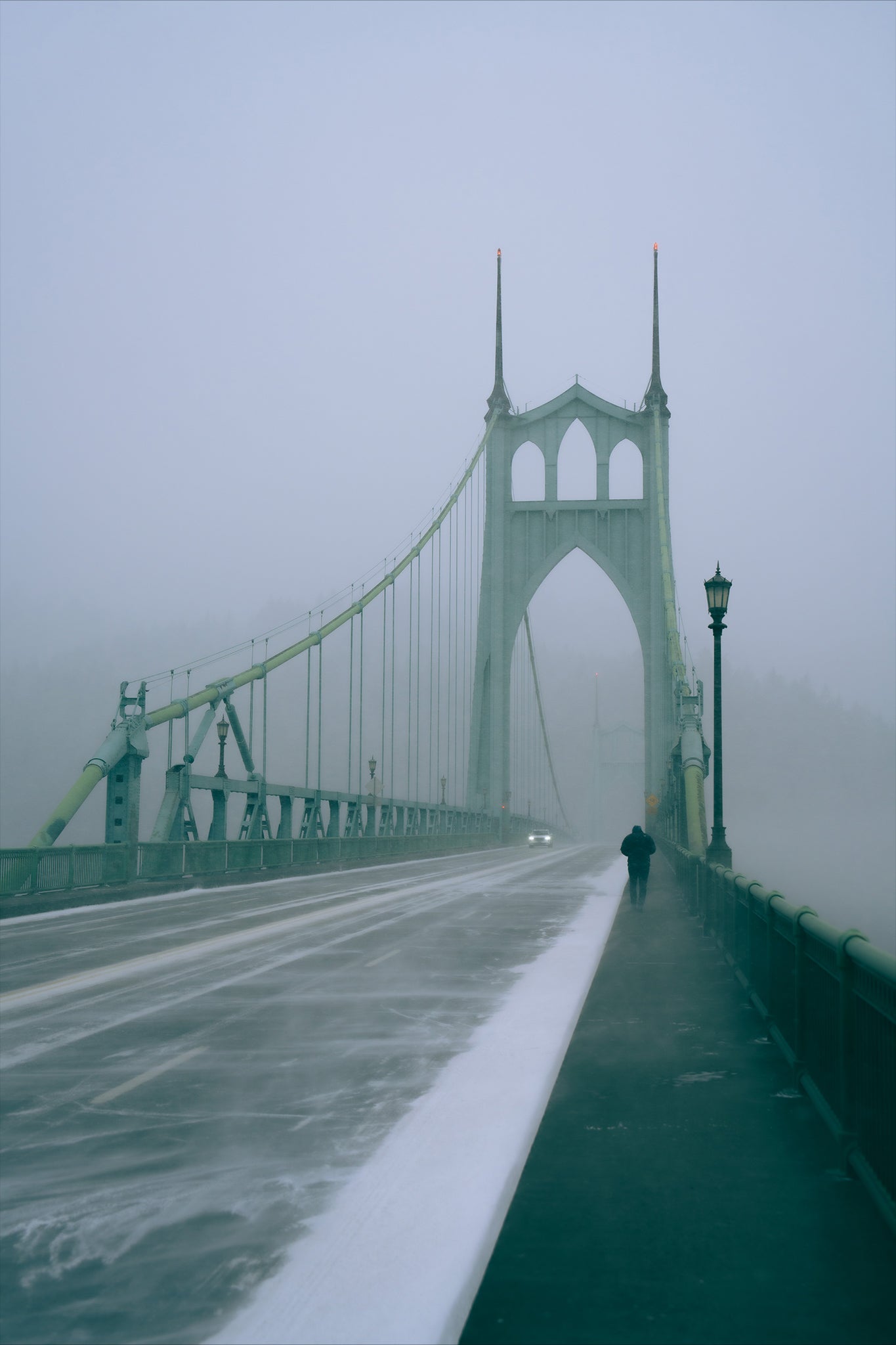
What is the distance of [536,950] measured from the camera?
15.8m

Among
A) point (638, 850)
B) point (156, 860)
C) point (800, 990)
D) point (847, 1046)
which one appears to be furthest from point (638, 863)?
point (847, 1046)

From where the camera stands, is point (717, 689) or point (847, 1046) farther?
point (717, 689)

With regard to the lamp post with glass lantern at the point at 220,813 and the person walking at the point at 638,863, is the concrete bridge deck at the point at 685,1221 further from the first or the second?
the lamp post with glass lantern at the point at 220,813

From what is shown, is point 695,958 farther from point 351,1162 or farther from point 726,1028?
point 351,1162

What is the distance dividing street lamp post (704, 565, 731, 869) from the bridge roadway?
8.75ft

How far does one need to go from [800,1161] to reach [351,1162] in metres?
2.03

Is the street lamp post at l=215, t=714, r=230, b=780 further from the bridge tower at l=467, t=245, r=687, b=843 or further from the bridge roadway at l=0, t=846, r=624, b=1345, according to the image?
the bridge tower at l=467, t=245, r=687, b=843

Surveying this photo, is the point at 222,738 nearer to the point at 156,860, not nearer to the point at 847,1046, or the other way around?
the point at 156,860

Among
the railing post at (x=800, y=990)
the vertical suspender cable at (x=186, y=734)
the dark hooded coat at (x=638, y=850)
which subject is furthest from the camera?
the vertical suspender cable at (x=186, y=734)

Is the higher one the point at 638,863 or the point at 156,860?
the point at 638,863

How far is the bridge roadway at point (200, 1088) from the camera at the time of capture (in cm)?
460

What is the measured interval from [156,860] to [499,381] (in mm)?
63686

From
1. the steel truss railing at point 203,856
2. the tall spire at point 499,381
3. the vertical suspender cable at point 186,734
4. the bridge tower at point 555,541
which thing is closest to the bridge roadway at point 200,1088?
the steel truss railing at point 203,856

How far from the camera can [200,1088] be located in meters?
7.75
